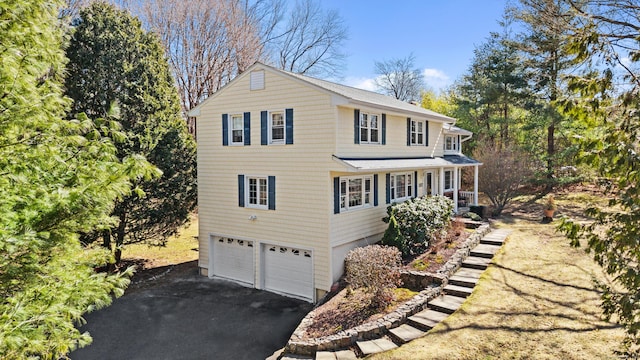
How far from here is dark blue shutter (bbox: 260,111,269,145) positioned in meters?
13.9

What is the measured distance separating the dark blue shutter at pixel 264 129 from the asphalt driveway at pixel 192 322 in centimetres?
593

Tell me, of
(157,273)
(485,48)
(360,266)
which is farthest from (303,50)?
(360,266)

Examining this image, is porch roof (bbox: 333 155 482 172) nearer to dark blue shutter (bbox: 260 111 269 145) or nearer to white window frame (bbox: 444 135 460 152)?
white window frame (bbox: 444 135 460 152)

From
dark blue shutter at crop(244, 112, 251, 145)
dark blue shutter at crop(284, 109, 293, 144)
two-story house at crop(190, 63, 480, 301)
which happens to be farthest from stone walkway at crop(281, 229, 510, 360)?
dark blue shutter at crop(244, 112, 251, 145)

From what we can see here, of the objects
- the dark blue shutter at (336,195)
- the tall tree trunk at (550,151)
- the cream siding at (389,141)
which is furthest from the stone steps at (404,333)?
the tall tree trunk at (550,151)

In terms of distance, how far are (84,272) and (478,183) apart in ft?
74.5

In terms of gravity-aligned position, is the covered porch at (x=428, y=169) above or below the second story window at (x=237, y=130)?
below

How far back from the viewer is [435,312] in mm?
10047

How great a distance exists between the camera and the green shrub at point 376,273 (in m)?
10.5

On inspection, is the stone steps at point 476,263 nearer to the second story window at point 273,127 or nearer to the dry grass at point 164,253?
the second story window at point 273,127

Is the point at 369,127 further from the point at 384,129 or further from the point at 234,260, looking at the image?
the point at 234,260

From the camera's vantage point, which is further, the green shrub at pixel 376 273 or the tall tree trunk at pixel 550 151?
the tall tree trunk at pixel 550 151

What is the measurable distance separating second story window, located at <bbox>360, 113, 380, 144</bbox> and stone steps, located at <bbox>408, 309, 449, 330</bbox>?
6568 millimetres

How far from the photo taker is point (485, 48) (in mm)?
30156
